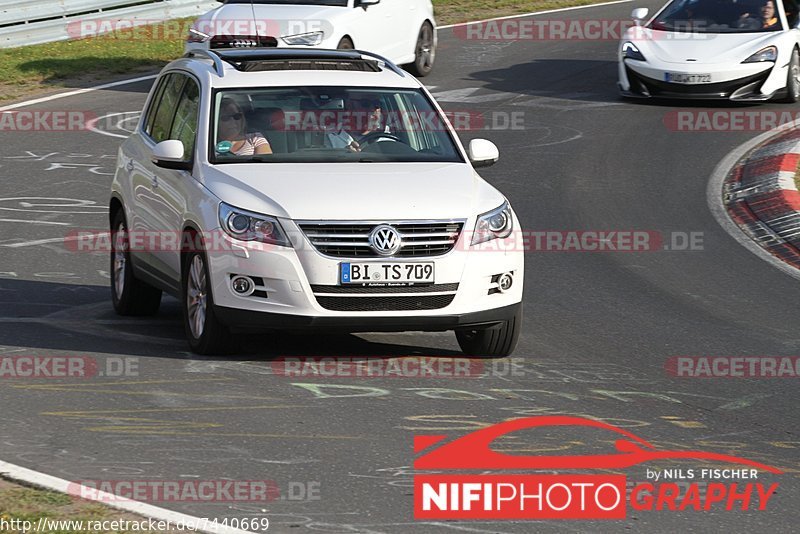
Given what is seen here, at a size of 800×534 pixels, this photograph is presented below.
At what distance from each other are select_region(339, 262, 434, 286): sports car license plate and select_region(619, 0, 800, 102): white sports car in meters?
12.1

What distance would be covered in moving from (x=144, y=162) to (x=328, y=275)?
2342mm

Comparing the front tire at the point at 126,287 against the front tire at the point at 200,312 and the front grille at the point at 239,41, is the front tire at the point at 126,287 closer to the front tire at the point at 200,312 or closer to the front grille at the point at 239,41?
the front tire at the point at 200,312

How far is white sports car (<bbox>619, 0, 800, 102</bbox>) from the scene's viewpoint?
20.1 metres

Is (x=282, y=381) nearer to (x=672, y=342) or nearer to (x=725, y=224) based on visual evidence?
(x=672, y=342)

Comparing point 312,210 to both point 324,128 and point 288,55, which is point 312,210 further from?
point 288,55

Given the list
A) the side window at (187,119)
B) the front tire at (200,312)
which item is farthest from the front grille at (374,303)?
the side window at (187,119)

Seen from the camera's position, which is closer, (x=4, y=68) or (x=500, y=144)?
(x=500, y=144)

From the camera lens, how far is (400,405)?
815 cm

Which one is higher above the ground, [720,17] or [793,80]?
[720,17]

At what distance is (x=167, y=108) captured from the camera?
35.1ft

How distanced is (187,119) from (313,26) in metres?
10.5

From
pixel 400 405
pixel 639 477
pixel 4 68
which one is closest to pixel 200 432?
pixel 400 405

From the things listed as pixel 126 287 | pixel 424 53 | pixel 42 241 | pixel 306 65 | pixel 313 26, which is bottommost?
pixel 42 241

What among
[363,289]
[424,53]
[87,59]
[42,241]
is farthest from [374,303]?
[87,59]
